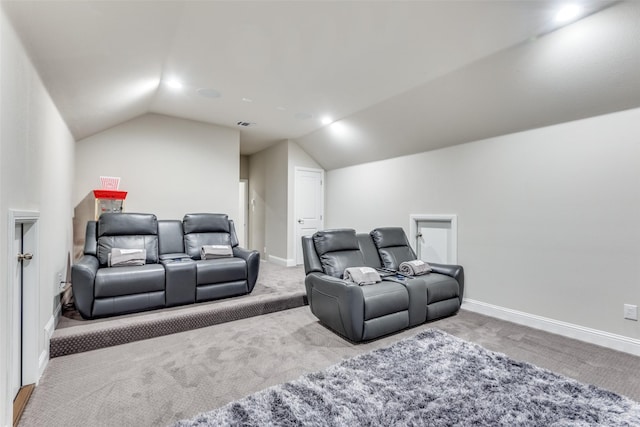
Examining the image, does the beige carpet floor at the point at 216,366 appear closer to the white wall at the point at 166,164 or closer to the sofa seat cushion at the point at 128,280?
the sofa seat cushion at the point at 128,280

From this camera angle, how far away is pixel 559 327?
294 cm

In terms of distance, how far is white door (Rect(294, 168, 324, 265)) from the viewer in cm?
597

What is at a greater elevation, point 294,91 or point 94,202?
point 294,91

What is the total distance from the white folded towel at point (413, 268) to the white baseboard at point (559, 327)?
2.61ft

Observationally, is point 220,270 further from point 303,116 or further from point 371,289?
point 303,116

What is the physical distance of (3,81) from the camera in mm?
1445

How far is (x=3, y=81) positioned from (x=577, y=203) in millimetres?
4321

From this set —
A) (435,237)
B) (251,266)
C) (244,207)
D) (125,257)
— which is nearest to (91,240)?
(125,257)

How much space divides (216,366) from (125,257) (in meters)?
1.81

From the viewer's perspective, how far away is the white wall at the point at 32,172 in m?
1.47

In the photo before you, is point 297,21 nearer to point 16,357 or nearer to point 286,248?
point 16,357

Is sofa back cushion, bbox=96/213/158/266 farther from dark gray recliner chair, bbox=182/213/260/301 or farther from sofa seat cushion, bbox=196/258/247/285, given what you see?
sofa seat cushion, bbox=196/258/247/285

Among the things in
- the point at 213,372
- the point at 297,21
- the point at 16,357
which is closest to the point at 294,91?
the point at 297,21

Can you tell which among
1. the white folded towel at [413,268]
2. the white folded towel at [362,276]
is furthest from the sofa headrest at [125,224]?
the white folded towel at [413,268]
